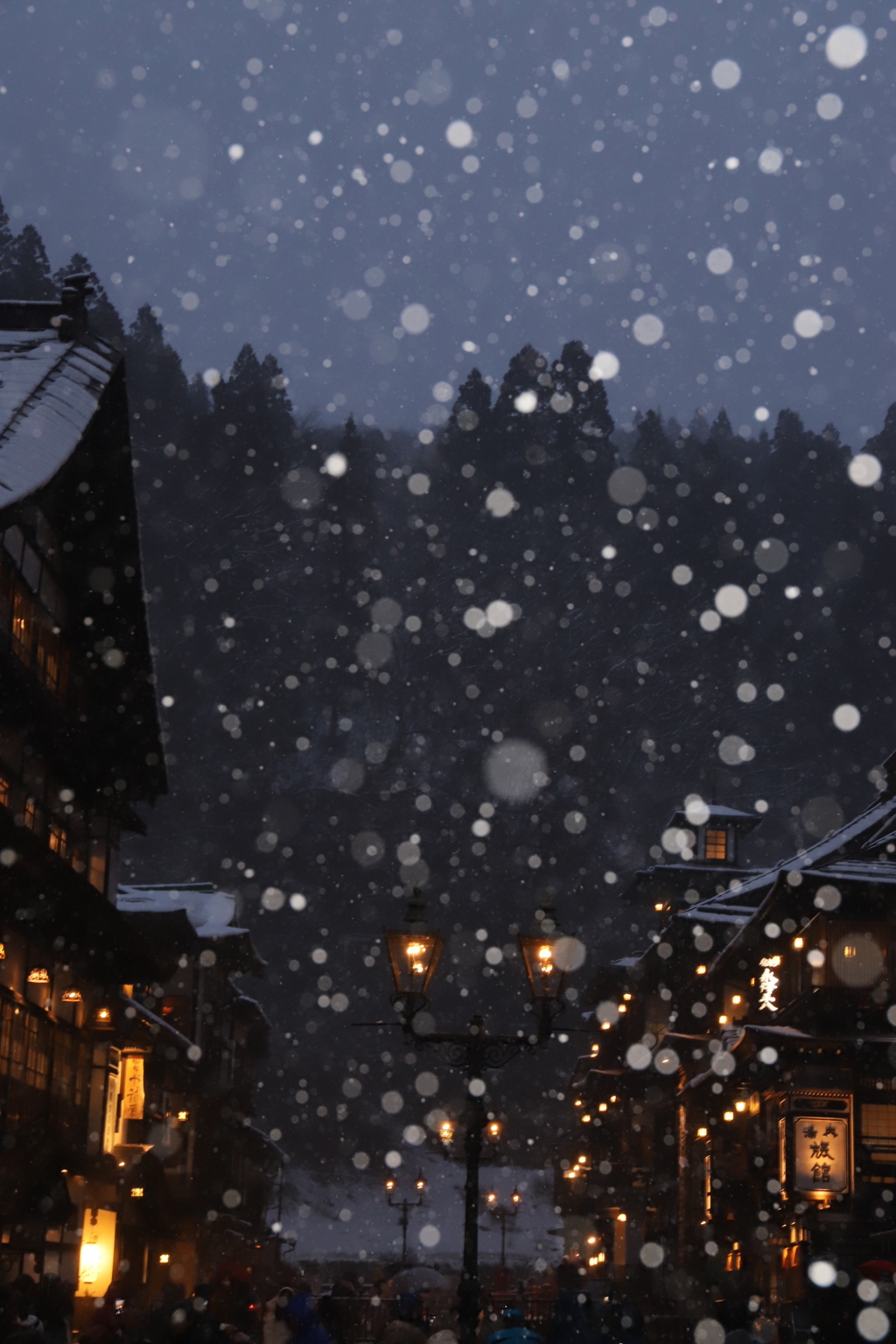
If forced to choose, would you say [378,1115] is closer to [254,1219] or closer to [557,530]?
[254,1219]

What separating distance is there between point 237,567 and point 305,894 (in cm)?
3177

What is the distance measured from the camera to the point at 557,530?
396 ft

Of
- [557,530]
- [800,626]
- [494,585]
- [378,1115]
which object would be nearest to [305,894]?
[378,1115]

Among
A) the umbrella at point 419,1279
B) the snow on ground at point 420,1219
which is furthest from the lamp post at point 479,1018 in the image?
the snow on ground at point 420,1219

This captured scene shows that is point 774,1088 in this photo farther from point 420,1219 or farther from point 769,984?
point 420,1219

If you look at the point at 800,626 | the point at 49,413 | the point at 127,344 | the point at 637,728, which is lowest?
the point at 49,413

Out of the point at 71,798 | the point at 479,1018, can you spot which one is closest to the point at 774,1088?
the point at 71,798

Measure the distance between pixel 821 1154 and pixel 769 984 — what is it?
5862 millimetres

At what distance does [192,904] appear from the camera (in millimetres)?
44375

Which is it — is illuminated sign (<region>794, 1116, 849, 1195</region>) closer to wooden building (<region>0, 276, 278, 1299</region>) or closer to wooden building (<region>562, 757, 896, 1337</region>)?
wooden building (<region>562, 757, 896, 1337</region>)

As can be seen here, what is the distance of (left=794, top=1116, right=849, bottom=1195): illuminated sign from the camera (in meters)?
26.5

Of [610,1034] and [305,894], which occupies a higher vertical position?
[305,894]

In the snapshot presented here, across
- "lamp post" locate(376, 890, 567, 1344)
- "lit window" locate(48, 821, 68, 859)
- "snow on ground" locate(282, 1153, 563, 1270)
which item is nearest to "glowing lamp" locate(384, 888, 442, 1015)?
"lamp post" locate(376, 890, 567, 1344)

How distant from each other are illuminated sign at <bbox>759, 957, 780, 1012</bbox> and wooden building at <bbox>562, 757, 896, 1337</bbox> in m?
0.05
